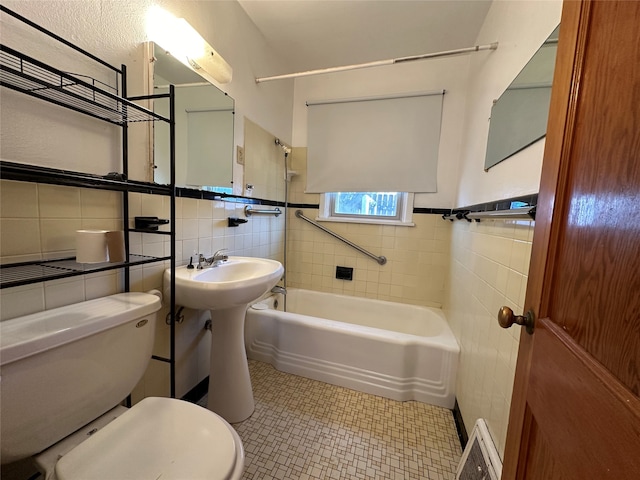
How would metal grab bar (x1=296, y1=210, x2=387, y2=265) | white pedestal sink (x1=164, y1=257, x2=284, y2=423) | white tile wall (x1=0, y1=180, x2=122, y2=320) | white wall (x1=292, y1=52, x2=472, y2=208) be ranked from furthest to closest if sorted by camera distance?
metal grab bar (x1=296, y1=210, x2=387, y2=265), white wall (x1=292, y1=52, x2=472, y2=208), white pedestal sink (x1=164, y1=257, x2=284, y2=423), white tile wall (x1=0, y1=180, x2=122, y2=320)

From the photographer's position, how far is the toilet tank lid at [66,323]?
2.07ft

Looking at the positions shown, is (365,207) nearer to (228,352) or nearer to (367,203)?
(367,203)

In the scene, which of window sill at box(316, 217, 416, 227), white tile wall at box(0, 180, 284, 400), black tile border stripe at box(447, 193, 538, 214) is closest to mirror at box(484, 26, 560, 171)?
black tile border stripe at box(447, 193, 538, 214)

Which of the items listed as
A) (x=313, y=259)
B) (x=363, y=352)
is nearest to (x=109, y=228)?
(x=363, y=352)

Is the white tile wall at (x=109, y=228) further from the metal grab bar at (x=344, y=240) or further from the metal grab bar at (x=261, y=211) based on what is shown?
the metal grab bar at (x=344, y=240)

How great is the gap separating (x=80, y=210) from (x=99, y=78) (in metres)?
0.48

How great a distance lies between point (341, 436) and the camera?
1320mm

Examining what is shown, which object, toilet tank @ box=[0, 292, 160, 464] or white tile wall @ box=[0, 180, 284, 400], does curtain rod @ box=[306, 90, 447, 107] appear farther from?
toilet tank @ box=[0, 292, 160, 464]

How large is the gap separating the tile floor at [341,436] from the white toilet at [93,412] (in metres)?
A: 0.54

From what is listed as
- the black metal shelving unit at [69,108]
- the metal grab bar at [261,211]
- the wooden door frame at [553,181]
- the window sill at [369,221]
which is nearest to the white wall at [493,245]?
the wooden door frame at [553,181]

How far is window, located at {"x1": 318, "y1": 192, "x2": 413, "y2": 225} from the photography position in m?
2.33

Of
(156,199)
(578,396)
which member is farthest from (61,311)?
(578,396)

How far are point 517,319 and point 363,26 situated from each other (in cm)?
201

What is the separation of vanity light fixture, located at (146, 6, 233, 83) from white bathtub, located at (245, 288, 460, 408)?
5.05 ft
